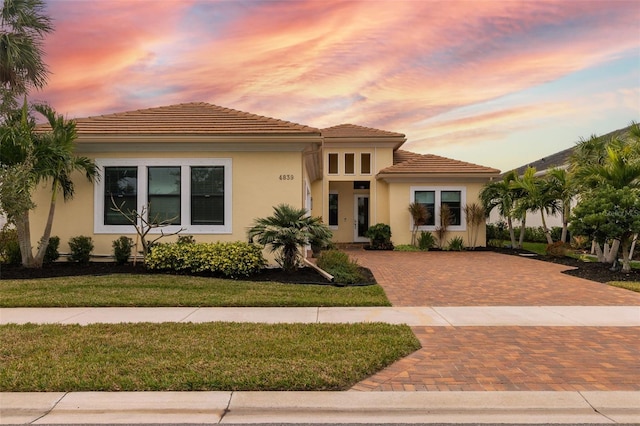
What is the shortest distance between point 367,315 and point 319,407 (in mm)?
3433

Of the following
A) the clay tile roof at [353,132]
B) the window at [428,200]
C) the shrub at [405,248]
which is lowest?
the shrub at [405,248]

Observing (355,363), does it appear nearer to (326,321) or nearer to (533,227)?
(326,321)

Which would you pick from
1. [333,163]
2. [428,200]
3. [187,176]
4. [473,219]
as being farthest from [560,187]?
[187,176]

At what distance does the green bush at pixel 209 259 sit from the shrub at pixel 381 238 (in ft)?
33.6

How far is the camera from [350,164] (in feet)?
74.3

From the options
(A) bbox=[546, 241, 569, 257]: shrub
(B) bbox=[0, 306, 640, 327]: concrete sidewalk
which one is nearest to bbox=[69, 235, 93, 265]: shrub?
(B) bbox=[0, 306, 640, 327]: concrete sidewalk

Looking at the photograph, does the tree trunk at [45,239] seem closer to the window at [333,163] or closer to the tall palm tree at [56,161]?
the tall palm tree at [56,161]

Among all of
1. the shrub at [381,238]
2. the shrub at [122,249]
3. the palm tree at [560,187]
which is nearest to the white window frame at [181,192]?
the shrub at [122,249]

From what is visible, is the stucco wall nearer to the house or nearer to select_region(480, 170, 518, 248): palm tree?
the house

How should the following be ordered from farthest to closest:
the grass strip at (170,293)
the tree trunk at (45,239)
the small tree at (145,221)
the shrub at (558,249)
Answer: the shrub at (558,249), the small tree at (145,221), the tree trunk at (45,239), the grass strip at (170,293)

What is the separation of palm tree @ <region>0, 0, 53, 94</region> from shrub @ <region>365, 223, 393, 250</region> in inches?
584

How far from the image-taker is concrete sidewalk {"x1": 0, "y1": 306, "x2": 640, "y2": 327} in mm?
6719

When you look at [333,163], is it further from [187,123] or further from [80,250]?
[80,250]

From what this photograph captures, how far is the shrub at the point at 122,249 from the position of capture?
12.0 metres
